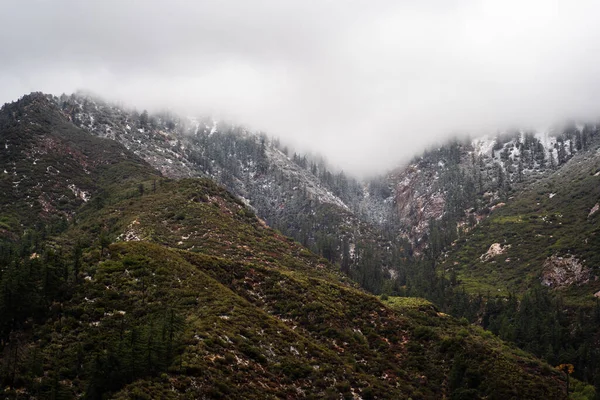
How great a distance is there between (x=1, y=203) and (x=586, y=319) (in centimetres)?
17476

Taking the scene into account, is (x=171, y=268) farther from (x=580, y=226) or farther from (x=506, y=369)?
(x=580, y=226)

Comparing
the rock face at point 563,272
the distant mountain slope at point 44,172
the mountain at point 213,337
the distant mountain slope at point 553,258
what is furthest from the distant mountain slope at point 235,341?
the distant mountain slope at point 553,258

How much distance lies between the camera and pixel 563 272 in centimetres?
15500

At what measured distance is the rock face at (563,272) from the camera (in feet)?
483

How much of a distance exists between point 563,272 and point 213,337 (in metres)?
153

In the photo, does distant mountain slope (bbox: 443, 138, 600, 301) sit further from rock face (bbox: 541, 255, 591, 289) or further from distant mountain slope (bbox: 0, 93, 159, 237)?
distant mountain slope (bbox: 0, 93, 159, 237)

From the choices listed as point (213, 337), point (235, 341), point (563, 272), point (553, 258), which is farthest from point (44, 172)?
point (553, 258)

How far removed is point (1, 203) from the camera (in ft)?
436

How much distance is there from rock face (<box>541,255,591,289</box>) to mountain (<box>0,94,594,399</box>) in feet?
288

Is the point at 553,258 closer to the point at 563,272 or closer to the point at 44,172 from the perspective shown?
the point at 563,272

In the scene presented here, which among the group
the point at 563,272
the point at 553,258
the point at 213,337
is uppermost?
the point at 553,258

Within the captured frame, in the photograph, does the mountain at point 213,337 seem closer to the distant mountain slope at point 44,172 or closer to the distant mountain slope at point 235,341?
the distant mountain slope at point 235,341

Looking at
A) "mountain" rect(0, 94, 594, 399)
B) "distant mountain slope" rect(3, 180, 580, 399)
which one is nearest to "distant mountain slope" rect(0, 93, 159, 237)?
"mountain" rect(0, 94, 594, 399)

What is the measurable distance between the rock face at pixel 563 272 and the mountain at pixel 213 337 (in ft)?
288
